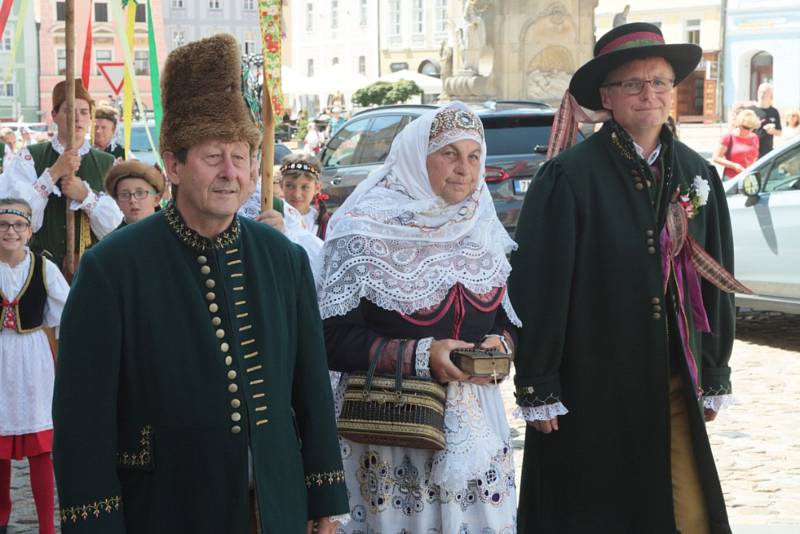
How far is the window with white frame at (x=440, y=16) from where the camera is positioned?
77206mm

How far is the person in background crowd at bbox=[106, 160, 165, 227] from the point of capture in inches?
239

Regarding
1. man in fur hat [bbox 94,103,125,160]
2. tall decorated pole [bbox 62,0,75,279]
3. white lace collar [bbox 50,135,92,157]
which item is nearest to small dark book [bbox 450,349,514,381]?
tall decorated pole [bbox 62,0,75,279]

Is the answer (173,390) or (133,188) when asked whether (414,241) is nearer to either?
(173,390)

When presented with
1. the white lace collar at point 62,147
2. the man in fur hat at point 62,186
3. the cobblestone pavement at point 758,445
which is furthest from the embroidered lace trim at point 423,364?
the white lace collar at point 62,147

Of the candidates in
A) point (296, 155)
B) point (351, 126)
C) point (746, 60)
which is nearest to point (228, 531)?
point (296, 155)

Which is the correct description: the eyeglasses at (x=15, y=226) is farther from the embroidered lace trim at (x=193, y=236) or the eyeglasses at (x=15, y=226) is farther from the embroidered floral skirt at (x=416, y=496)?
the embroidered lace trim at (x=193, y=236)

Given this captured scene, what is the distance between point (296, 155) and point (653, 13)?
2089 inches

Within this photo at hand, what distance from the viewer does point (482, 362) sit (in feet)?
12.8

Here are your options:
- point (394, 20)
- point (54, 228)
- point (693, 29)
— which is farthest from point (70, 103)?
point (394, 20)

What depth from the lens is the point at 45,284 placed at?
6074mm

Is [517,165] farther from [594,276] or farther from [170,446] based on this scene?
[170,446]

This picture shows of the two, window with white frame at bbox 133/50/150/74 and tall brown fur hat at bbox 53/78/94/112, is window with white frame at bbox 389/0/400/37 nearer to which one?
window with white frame at bbox 133/50/150/74

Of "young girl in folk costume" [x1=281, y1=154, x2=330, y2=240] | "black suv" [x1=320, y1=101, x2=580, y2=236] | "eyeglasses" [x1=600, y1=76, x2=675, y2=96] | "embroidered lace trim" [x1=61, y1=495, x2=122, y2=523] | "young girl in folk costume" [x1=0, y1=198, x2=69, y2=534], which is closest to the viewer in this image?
"embroidered lace trim" [x1=61, y1=495, x2=122, y2=523]

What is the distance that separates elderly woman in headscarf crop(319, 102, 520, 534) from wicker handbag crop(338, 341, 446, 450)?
5cm
